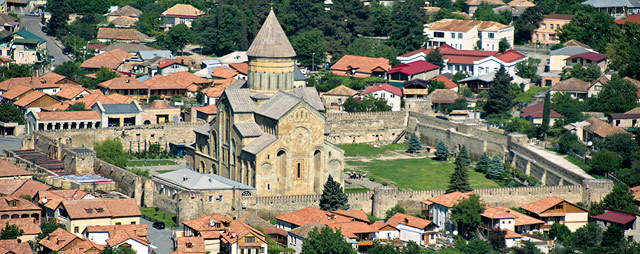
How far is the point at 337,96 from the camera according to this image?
10019 cm

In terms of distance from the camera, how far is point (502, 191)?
74062 mm

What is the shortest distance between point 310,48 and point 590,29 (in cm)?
2426

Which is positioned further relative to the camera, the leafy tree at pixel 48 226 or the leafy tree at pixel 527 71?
the leafy tree at pixel 527 71

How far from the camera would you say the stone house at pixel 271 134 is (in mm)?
74438

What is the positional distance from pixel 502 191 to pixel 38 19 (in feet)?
244

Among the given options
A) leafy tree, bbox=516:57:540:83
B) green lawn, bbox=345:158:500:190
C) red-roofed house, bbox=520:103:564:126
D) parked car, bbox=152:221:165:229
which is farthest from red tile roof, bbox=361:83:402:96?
parked car, bbox=152:221:165:229

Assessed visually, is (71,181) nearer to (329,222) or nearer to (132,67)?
(329,222)

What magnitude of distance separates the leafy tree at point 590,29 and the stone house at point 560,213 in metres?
38.0

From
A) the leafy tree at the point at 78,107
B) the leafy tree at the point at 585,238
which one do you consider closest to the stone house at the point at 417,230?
the leafy tree at the point at 585,238

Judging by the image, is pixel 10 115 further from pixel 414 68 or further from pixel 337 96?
pixel 414 68

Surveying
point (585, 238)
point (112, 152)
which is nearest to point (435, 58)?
point (112, 152)

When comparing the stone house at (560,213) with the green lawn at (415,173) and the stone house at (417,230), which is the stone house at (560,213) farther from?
the green lawn at (415,173)

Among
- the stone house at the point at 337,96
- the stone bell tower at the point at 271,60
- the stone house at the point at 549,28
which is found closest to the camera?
the stone bell tower at the point at 271,60

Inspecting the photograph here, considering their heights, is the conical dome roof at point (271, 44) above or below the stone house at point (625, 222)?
above
